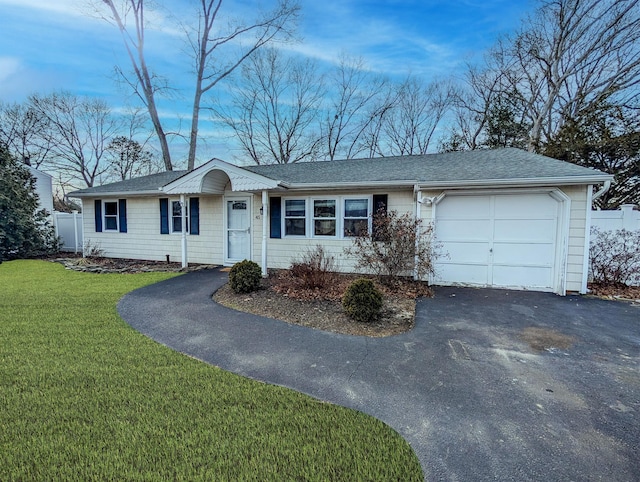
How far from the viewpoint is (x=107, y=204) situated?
11969 millimetres

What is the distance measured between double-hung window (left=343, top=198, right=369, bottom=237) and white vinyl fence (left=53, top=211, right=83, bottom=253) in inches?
481

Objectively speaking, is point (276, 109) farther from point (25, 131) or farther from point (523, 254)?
point (523, 254)

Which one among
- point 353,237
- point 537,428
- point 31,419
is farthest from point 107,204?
point 537,428

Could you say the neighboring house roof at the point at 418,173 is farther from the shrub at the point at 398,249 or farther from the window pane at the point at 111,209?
the shrub at the point at 398,249

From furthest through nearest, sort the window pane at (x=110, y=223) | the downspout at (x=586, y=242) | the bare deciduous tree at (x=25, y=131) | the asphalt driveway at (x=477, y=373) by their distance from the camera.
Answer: the bare deciduous tree at (x=25, y=131)
the window pane at (x=110, y=223)
the downspout at (x=586, y=242)
the asphalt driveway at (x=477, y=373)

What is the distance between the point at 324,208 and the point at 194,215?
15.3ft

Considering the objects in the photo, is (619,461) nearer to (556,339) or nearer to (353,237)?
(556,339)

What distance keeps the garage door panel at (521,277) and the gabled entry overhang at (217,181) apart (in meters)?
5.83

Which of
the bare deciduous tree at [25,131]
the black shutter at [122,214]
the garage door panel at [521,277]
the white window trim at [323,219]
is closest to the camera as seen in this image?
the garage door panel at [521,277]

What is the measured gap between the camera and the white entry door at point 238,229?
998cm

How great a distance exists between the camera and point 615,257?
7.30 m

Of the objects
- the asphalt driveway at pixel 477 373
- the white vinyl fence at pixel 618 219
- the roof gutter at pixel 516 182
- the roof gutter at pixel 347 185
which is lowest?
the asphalt driveway at pixel 477 373

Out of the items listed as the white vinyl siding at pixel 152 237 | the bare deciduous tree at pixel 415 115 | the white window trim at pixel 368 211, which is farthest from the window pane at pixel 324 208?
the bare deciduous tree at pixel 415 115

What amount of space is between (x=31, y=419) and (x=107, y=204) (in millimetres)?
11382
